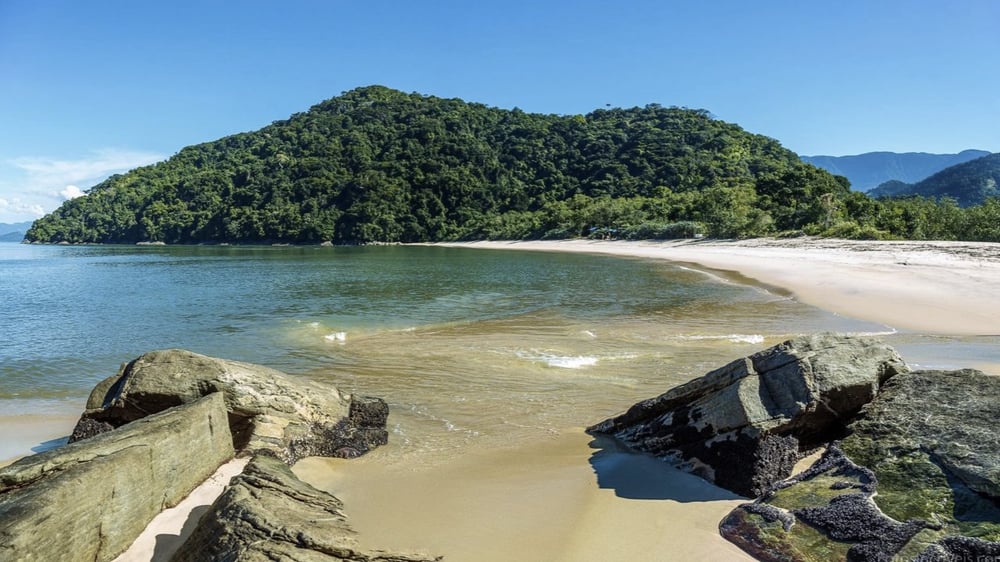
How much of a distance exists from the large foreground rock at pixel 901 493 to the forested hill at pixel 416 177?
8430cm

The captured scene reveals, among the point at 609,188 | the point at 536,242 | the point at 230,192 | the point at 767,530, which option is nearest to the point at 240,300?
the point at 767,530

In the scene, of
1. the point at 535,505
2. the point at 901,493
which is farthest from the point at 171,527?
the point at 901,493

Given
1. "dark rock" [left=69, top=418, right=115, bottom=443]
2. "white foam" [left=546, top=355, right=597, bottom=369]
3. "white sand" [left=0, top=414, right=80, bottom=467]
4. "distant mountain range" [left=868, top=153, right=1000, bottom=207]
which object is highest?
"distant mountain range" [left=868, top=153, right=1000, bottom=207]

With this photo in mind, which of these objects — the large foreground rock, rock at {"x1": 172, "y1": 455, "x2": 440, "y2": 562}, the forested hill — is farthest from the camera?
the forested hill

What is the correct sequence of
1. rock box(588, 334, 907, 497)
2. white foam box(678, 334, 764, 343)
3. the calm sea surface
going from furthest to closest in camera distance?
1. white foam box(678, 334, 764, 343)
2. the calm sea surface
3. rock box(588, 334, 907, 497)

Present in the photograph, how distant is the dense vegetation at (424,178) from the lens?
110m

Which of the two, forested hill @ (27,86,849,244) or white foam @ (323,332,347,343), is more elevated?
forested hill @ (27,86,849,244)

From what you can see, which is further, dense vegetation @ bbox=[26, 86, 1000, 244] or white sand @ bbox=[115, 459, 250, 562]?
dense vegetation @ bbox=[26, 86, 1000, 244]

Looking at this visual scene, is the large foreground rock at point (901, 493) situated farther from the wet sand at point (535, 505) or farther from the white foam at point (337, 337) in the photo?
the white foam at point (337, 337)

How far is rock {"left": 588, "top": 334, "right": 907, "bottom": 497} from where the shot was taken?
4934mm

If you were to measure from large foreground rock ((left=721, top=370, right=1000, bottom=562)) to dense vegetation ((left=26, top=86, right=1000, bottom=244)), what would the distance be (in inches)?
3061

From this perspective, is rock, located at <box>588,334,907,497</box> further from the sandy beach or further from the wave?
→ the wave

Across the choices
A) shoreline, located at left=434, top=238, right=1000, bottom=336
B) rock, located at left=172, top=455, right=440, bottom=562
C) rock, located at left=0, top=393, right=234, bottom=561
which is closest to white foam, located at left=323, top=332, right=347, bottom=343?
rock, located at left=0, top=393, right=234, bottom=561

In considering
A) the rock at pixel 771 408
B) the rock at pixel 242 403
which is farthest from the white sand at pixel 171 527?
the rock at pixel 771 408
